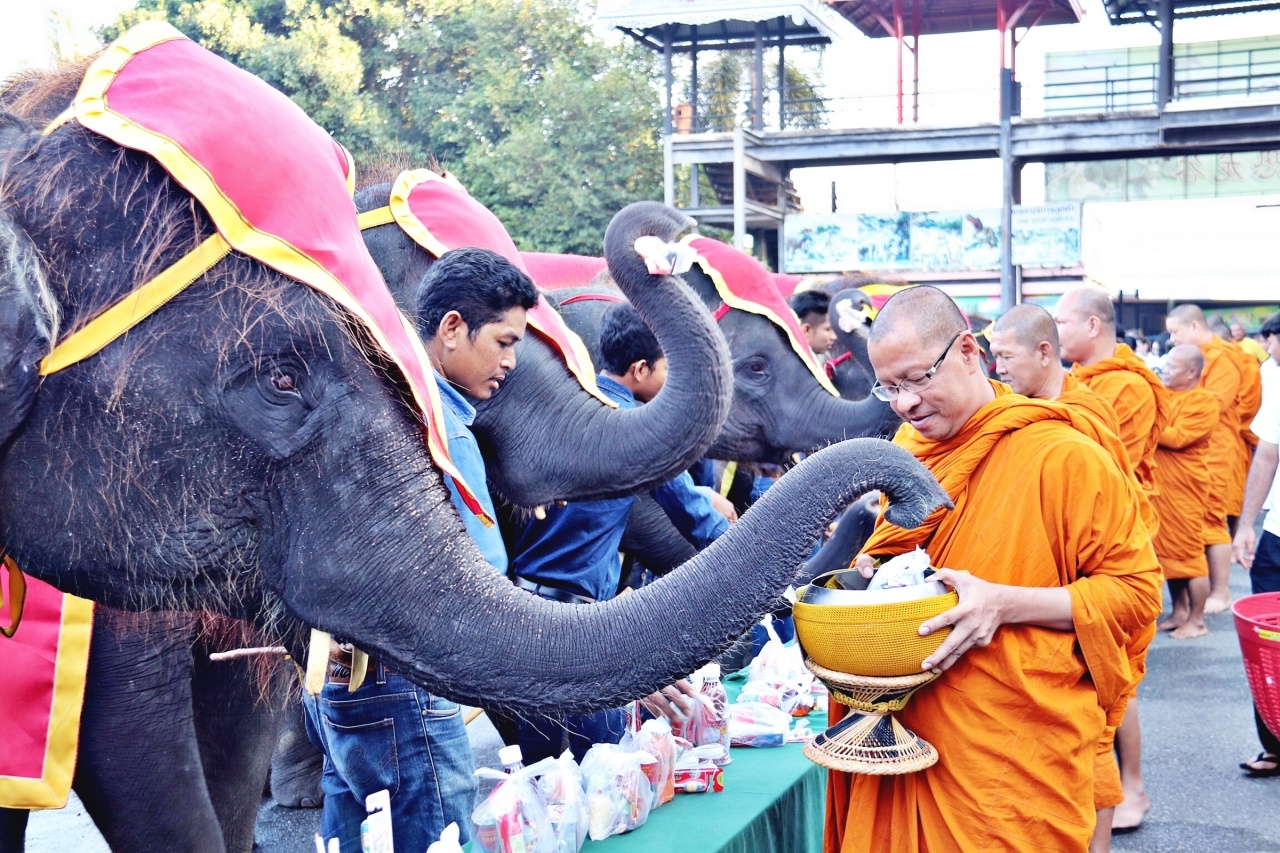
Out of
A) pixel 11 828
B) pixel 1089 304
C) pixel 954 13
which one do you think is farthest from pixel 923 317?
pixel 954 13

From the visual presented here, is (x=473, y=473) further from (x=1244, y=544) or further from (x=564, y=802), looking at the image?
(x=1244, y=544)

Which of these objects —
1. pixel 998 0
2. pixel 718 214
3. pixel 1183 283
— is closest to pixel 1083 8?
pixel 998 0

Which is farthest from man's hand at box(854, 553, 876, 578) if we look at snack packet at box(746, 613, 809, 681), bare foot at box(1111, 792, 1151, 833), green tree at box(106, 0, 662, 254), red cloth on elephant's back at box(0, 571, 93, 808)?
green tree at box(106, 0, 662, 254)

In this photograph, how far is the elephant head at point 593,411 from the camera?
3.38m

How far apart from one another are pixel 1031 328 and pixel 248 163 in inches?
120

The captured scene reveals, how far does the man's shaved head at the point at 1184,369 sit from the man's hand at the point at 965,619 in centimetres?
689

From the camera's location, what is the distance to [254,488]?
1657 millimetres

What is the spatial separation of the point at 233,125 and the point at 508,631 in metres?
0.80

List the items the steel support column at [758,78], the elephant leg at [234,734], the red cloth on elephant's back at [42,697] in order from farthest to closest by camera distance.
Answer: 1. the steel support column at [758,78]
2. the elephant leg at [234,734]
3. the red cloth on elephant's back at [42,697]

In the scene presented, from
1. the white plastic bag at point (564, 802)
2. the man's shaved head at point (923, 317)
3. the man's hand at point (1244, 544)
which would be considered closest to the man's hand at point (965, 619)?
the man's shaved head at point (923, 317)

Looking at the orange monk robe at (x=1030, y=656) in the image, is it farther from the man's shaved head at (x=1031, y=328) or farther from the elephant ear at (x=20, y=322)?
the elephant ear at (x=20, y=322)

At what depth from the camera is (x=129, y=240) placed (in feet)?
5.48

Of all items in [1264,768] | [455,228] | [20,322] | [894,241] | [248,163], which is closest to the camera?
[20,322]

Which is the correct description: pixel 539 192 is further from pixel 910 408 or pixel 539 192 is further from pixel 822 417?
pixel 910 408
